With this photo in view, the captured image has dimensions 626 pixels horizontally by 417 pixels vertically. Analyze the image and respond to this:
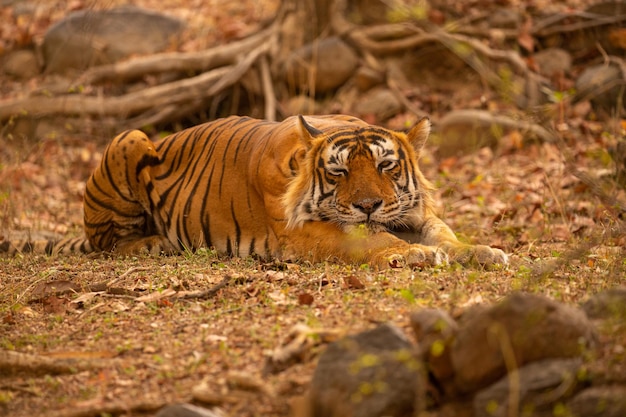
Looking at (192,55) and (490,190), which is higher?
(192,55)

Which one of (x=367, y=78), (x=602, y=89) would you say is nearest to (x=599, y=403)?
(x=602, y=89)

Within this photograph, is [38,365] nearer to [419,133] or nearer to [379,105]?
[419,133]

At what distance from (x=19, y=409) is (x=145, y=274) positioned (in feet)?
5.89

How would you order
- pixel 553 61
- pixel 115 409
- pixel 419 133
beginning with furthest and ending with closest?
pixel 553 61, pixel 419 133, pixel 115 409

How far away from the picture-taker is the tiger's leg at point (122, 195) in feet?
22.5

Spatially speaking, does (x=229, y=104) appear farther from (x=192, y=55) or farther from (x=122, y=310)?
(x=122, y=310)

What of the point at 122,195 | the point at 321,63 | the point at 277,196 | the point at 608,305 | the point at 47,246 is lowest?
the point at 47,246

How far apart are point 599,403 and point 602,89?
24.3ft

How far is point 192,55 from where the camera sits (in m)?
11.8

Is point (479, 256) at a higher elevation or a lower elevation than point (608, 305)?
lower

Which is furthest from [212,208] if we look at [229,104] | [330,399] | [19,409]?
[229,104]

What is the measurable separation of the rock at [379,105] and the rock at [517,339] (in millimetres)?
8142

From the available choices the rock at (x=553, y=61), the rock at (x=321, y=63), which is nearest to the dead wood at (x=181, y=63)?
the rock at (x=321, y=63)

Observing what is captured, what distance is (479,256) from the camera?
5062mm
